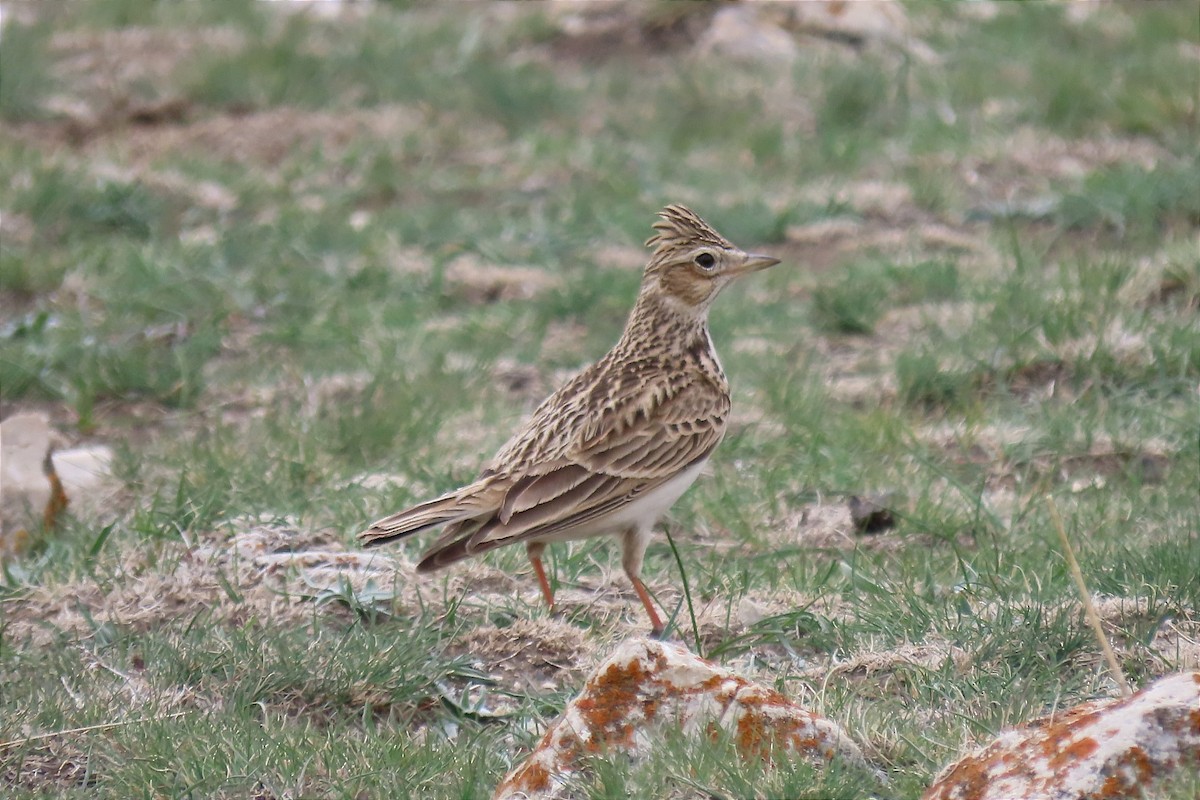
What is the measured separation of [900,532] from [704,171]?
483 centimetres

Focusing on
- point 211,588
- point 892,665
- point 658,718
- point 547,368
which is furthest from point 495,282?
point 658,718

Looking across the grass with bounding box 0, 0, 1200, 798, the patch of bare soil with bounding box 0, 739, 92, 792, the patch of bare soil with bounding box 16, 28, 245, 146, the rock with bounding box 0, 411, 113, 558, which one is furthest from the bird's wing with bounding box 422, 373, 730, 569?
the patch of bare soil with bounding box 16, 28, 245, 146

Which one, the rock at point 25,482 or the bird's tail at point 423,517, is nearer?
the bird's tail at point 423,517

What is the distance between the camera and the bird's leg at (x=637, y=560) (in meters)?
4.77

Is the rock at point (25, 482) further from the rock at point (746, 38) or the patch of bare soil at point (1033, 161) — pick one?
the rock at point (746, 38)

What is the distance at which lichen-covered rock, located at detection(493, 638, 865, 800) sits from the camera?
3.59 m

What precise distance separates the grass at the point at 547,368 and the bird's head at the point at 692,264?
0.82 meters

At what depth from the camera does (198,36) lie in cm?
1188

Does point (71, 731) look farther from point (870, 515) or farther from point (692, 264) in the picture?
point (870, 515)

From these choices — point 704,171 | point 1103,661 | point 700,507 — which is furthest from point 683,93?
point 1103,661

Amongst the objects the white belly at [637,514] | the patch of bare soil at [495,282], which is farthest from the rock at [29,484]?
the patch of bare soil at [495,282]

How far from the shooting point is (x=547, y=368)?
7.54m

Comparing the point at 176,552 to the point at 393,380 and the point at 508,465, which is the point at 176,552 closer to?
the point at 508,465

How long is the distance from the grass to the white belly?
299 mm
